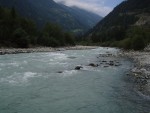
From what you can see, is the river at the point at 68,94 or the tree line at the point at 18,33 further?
the tree line at the point at 18,33

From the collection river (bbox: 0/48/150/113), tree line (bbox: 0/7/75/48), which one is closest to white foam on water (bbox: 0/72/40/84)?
river (bbox: 0/48/150/113)

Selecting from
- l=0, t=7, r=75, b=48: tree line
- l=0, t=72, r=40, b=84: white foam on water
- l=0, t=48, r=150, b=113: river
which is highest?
l=0, t=7, r=75, b=48: tree line

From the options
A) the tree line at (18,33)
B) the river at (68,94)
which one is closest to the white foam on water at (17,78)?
the river at (68,94)

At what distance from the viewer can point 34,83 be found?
91.2 feet

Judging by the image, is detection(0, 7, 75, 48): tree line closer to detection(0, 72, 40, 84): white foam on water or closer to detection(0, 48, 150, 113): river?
detection(0, 72, 40, 84): white foam on water

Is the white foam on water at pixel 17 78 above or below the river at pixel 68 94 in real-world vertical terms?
above

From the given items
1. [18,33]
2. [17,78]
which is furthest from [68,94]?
[18,33]

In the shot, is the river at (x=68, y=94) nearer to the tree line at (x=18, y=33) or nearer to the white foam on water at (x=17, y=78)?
the white foam on water at (x=17, y=78)

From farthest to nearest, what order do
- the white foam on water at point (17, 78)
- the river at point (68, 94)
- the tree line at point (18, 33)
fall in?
the tree line at point (18, 33), the white foam on water at point (17, 78), the river at point (68, 94)

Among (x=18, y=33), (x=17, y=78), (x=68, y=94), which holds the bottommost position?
(x=68, y=94)

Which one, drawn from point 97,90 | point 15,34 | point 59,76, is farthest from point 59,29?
point 97,90

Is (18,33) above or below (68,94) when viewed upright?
above

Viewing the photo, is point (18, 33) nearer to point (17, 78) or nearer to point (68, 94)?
point (17, 78)

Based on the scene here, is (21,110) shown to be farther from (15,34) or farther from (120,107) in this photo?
(15,34)
